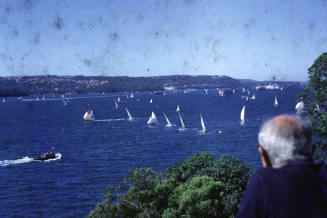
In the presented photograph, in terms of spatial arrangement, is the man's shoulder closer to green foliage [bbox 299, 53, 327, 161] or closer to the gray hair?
the gray hair

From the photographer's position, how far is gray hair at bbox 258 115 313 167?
3143mm

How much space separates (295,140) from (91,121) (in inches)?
5314

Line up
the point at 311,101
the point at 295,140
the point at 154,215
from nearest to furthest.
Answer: the point at 295,140 < the point at 154,215 < the point at 311,101

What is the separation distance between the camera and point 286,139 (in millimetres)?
3139

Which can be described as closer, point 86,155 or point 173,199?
point 173,199

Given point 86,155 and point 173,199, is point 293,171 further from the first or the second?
point 86,155

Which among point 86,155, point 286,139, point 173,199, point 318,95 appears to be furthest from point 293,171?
point 86,155

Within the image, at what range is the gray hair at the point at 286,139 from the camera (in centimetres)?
314

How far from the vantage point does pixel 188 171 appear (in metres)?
30.7

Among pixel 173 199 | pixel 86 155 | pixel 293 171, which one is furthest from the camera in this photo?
pixel 86 155

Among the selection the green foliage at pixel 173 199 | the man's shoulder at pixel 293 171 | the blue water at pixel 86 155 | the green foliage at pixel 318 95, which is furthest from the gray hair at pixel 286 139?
the blue water at pixel 86 155

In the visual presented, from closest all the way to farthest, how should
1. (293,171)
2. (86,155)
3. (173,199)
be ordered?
1. (293,171)
2. (173,199)
3. (86,155)

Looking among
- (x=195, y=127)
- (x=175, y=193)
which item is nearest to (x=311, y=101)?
(x=175, y=193)

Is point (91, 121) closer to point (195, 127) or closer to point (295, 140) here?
point (195, 127)
